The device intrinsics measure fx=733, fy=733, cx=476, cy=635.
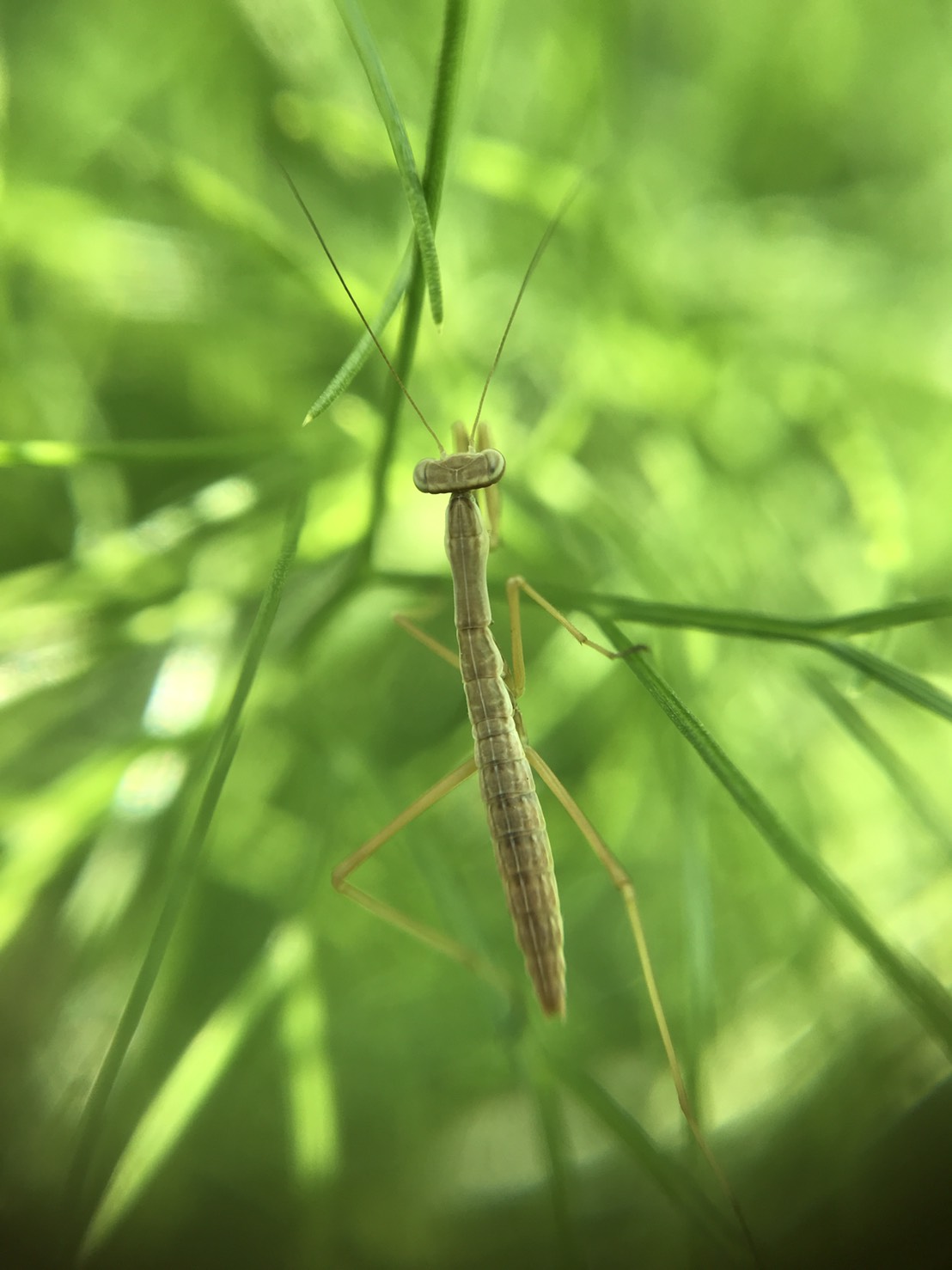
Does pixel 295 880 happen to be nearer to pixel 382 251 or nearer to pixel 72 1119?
pixel 72 1119

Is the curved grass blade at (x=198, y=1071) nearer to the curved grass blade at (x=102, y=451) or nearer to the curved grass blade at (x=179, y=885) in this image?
the curved grass blade at (x=179, y=885)

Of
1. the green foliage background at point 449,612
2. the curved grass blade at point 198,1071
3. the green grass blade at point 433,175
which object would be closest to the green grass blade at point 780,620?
the green foliage background at point 449,612

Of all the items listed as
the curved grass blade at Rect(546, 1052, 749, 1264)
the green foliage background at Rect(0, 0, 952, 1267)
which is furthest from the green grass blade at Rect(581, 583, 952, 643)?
the curved grass blade at Rect(546, 1052, 749, 1264)

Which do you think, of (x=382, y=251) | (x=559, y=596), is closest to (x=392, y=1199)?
(x=559, y=596)

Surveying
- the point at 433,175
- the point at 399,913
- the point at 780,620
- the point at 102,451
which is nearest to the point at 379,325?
the point at 433,175

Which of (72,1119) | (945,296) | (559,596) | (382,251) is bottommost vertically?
(72,1119)

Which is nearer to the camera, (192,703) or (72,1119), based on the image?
(192,703)

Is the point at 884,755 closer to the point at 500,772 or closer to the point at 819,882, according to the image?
the point at 819,882
